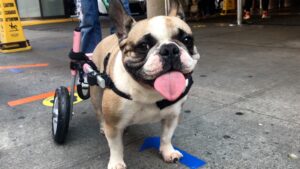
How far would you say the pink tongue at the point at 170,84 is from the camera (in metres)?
2.12

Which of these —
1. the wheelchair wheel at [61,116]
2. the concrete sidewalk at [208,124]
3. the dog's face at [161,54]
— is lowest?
the concrete sidewalk at [208,124]

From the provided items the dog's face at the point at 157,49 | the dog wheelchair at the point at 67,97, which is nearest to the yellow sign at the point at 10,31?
the dog wheelchair at the point at 67,97

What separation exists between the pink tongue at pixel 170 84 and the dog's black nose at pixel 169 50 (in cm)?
12

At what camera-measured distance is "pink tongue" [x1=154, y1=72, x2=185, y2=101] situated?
212 centimetres

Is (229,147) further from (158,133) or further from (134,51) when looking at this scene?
(134,51)

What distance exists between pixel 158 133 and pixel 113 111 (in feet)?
3.21

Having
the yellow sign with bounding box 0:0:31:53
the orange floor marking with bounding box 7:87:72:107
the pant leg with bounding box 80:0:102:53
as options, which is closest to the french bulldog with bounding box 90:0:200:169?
the pant leg with bounding box 80:0:102:53

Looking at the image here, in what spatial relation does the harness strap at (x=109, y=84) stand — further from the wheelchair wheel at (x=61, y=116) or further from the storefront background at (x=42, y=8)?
the storefront background at (x=42, y=8)

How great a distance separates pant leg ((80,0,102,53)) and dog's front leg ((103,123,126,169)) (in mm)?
1939

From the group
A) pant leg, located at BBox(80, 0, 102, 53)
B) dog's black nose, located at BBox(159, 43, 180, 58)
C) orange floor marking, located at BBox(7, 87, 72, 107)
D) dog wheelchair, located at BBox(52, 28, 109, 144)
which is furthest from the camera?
orange floor marking, located at BBox(7, 87, 72, 107)

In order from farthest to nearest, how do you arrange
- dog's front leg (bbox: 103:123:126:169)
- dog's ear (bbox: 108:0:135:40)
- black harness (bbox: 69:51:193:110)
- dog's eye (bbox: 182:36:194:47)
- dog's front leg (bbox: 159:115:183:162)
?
dog's front leg (bbox: 159:115:183:162) → dog's front leg (bbox: 103:123:126:169) → black harness (bbox: 69:51:193:110) → dog's ear (bbox: 108:0:135:40) → dog's eye (bbox: 182:36:194:47)

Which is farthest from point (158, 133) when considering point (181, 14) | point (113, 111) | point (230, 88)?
point (230, 88)

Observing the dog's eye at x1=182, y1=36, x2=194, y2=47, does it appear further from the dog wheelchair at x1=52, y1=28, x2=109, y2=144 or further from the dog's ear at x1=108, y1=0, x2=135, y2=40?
the dog wheelchair at x1=52, y1=28, x2=109, y2=144

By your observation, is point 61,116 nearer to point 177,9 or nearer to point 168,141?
point 168,141
